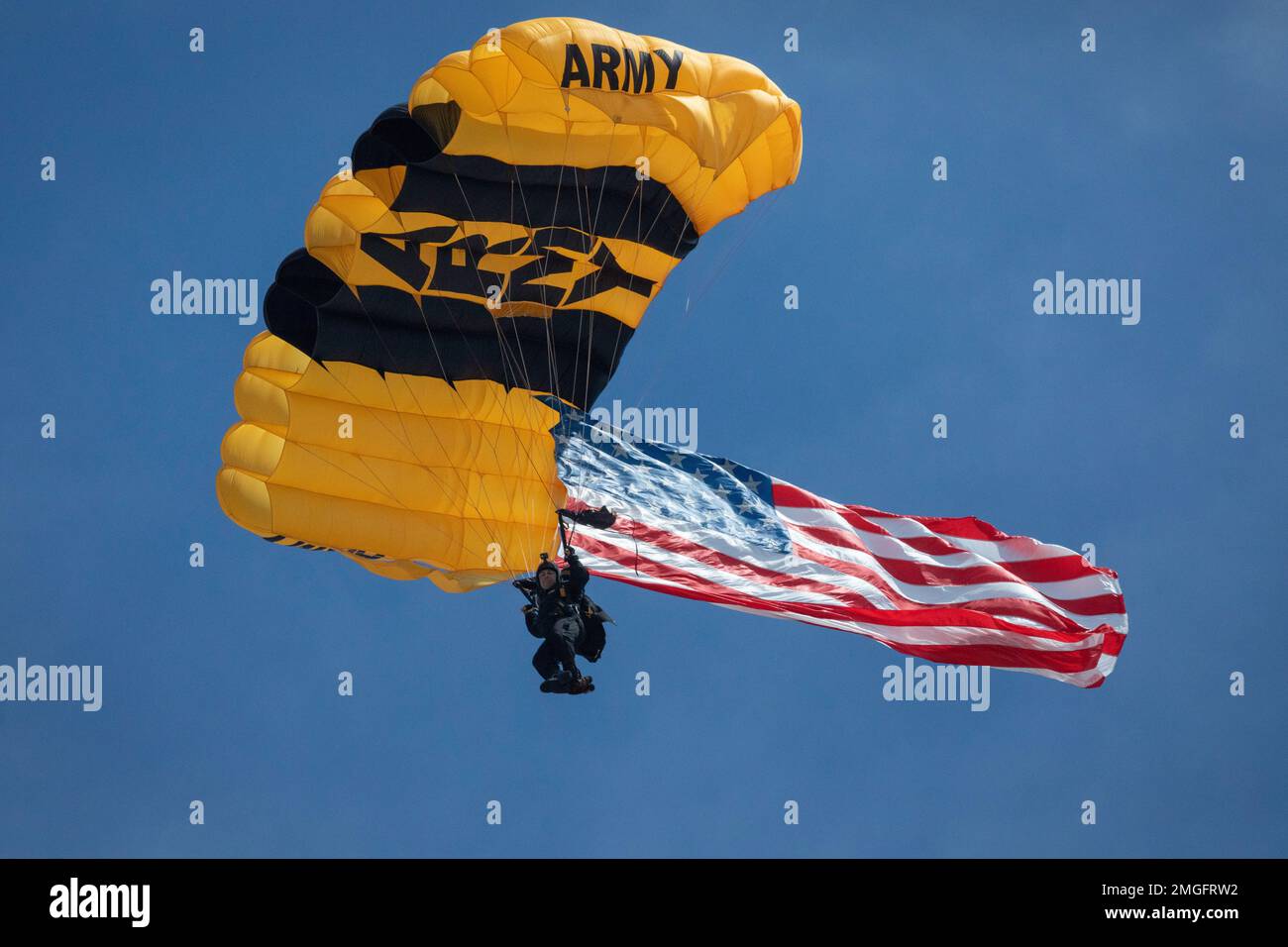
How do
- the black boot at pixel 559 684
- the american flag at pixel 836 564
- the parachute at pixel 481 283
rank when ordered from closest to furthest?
the black boot at pixel 559 684 < the parachute at pixel 481 283 < the american flag at pixel 836 564

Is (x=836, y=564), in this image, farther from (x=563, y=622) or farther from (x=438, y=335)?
(x=438, y=335)

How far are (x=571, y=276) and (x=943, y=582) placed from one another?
16.4 feet

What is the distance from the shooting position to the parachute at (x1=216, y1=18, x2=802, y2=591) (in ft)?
50.9

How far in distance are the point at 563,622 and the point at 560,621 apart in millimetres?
28

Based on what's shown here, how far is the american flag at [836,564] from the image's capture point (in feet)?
57.5

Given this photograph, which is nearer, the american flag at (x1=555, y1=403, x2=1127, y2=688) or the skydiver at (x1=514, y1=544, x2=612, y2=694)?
the skydiver at (x1=514, y1=544, x2=612, y2=694)

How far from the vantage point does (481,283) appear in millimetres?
17000

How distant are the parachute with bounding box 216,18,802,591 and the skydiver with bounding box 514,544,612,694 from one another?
99.1 inches

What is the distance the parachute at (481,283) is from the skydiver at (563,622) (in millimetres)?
2518

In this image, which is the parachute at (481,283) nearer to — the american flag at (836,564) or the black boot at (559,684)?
the american flag at (836,564)

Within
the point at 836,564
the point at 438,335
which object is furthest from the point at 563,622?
the point at 836,564

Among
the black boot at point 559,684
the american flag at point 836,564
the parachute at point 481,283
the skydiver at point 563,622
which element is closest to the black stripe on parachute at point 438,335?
the parachute at point 481,283

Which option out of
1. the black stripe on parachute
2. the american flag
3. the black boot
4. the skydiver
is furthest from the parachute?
the black boot

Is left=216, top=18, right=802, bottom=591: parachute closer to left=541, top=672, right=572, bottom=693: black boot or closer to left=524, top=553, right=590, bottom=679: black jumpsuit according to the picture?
left=524, top=553, right=590, bottom=679: black jumpsuit
